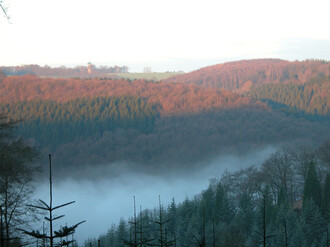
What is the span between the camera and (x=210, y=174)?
376ft

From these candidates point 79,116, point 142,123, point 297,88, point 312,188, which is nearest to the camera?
point 312,188

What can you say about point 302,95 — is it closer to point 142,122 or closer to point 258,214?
point 142,122

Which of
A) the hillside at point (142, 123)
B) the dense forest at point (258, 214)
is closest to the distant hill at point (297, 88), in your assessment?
the hillside at point (142, 123)

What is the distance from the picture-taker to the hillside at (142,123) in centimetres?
13038

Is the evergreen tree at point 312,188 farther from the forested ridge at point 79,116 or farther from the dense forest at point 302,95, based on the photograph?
the dense forest at point 302,95

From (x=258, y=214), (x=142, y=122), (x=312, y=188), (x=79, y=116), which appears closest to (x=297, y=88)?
(x=142, y=122)

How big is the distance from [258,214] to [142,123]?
107 metres

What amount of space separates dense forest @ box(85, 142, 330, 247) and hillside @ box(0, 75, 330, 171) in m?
76.2

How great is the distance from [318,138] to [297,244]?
103 metres

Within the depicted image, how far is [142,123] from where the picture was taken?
14000 centimetres

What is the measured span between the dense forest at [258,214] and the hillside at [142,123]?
76180 mm

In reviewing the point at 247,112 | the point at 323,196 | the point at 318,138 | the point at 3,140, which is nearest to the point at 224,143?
the point at 247,112

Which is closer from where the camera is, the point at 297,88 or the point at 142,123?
the point at 142,123

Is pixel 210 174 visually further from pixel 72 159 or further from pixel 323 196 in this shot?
pixel 323 196
